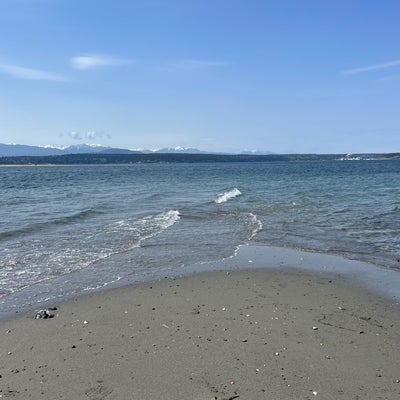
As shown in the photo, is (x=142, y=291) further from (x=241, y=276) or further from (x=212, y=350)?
(x=212, y=350)

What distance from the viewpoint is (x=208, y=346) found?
7.19m

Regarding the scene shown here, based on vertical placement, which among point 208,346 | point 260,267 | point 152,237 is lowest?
point 152,237

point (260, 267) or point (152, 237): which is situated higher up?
point (260, 267)

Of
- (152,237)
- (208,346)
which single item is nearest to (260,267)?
(152,237)

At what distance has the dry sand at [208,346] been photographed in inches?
232

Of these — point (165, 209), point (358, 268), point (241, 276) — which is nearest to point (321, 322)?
point (241, 276)

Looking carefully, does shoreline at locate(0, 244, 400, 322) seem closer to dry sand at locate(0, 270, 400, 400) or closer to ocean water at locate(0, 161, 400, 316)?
ocean water at locate(0, 161, 400, 316)

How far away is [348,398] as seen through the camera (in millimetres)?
5641

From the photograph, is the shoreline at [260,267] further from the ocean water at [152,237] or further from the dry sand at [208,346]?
the dry sand at [208,346]

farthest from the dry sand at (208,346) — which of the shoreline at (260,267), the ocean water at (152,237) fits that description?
the ocean water at (152,237)

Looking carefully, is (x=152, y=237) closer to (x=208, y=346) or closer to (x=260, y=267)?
(x=260, y=267)

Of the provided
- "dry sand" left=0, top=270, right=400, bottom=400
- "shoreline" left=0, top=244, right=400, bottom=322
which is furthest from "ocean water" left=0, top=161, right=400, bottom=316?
"dry sand" left=0, top=270, right=400, bottom=400

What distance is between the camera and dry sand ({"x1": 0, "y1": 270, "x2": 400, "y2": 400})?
19.3ft

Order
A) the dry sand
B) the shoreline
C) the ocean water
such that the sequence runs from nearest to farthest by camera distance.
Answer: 1. the dry sand
2. the shoreline
3. the ocean water
